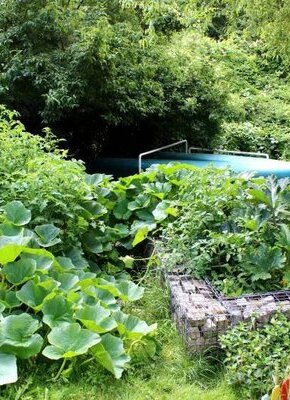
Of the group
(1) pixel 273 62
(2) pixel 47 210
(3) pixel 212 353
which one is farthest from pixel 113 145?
(1) pixel 273 62

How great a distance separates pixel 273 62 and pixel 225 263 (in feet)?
40.9

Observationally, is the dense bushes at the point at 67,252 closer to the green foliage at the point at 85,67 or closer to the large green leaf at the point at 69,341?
the large green leaf at the point at 69,341

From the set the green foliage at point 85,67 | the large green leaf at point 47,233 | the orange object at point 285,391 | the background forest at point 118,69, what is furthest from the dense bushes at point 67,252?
the green foliage at point 85,67

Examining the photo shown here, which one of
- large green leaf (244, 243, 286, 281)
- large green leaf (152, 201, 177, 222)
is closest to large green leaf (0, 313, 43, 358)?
large green leaf (244, 243, 286, 281)

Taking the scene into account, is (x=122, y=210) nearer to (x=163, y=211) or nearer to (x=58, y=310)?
(x=163, y=211)

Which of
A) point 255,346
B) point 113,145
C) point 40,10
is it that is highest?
point 40,10

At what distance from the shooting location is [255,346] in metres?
2.22

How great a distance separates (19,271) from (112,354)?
68 cm

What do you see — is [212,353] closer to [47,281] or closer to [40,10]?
[47,281]

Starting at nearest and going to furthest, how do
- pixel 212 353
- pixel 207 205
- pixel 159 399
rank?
pixel 159 399
pixel 212 353
pixel 207 205

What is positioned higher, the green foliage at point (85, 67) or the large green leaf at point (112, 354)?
the green foliage at point (85, 67)

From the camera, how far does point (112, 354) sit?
2.29m

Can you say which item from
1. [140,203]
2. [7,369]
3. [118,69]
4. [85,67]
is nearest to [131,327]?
[7,369]

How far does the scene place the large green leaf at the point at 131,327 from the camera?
2.47m
